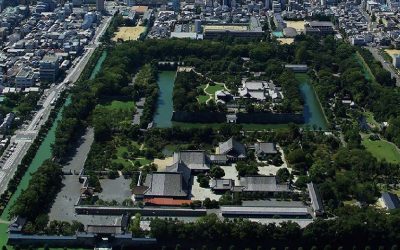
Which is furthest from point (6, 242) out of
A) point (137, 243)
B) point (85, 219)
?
point (137, 243)

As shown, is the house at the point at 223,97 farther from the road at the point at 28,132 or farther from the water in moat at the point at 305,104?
the road at the point at 28,132

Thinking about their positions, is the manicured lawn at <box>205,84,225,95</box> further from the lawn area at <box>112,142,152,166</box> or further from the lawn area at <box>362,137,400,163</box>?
the lawn area at <box>362,137,400,163</box>

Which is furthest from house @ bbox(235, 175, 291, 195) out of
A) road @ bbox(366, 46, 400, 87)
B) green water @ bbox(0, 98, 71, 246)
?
road @ bbox(366, 46, 400, 87)

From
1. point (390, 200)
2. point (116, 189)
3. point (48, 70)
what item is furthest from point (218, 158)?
point (48, 70)

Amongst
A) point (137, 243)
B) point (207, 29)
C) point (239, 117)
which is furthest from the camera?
point (207, 29)

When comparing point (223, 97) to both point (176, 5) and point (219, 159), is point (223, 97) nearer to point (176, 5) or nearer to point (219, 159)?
point (219, 159)

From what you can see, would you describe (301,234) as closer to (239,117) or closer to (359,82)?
(239,117)
